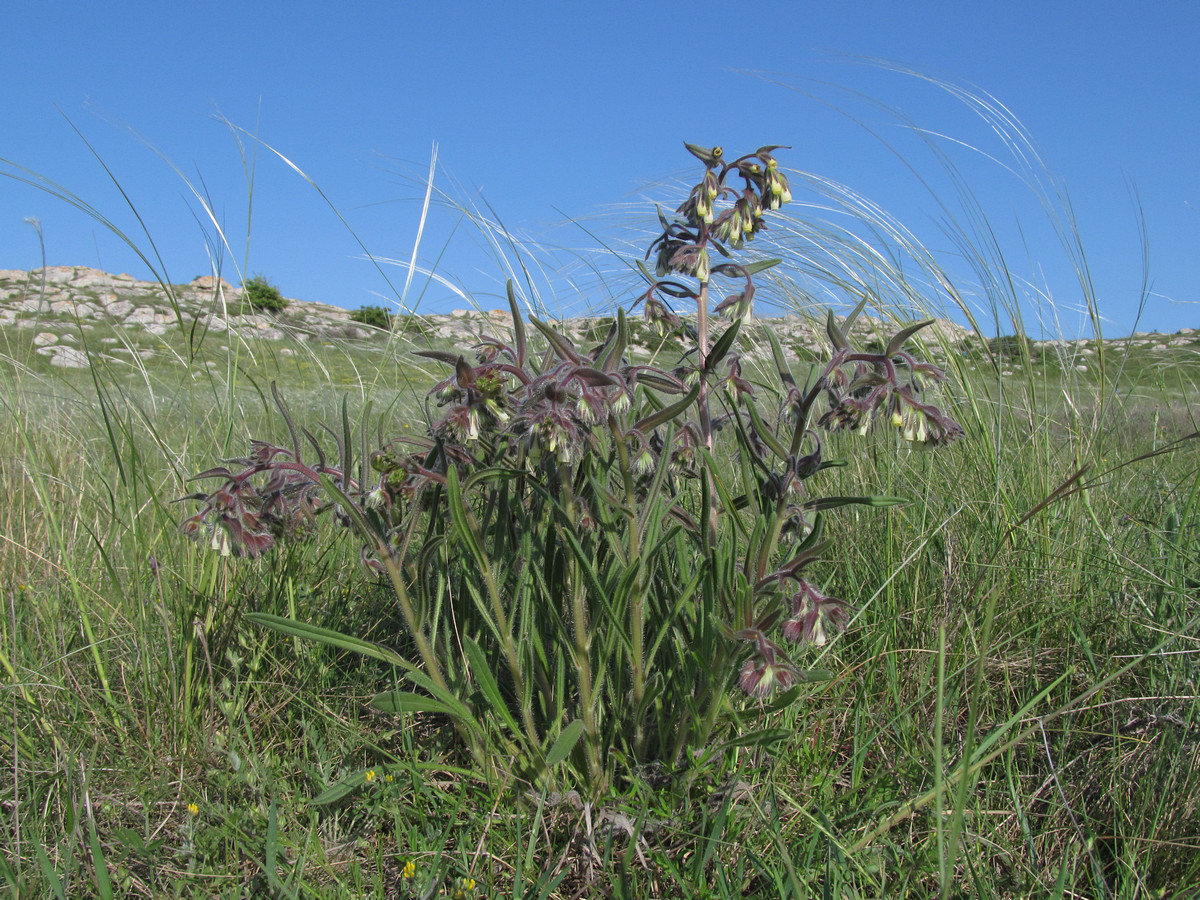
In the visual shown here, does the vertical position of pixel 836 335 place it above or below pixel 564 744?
above

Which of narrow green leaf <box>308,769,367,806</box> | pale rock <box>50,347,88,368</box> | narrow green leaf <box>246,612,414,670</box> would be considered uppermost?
pale rock <box>50,347,88,368</box>

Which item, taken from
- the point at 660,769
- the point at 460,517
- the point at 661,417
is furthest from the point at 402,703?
the point at 661,417

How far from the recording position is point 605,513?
5.54 ft

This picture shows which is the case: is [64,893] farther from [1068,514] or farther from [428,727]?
[1068,514]

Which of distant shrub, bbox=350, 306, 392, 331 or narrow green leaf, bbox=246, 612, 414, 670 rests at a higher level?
distant shrub, bbox=350, 306, 392, 331

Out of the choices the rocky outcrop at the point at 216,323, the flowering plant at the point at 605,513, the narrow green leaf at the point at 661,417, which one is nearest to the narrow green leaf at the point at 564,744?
the flowering plant at the point at 605,513

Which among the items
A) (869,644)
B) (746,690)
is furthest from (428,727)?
(869,644)

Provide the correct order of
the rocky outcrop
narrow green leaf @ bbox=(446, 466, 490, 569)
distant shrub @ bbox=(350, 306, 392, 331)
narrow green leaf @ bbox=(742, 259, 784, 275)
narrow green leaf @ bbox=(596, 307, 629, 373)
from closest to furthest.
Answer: narrow green leaf @ bbox=(446, 466, 490, 569) < narrow green leaf @ bbox=(596, 307, 629, 373) < narrow green leaf @ bbox=(742, 259, 784, 275) < the rocky outcrop < distant shrub @ bbox=(350, 306, 392, 331)

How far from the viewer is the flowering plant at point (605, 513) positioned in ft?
5.12

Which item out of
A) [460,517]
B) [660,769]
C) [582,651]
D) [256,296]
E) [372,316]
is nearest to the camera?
[460,517]

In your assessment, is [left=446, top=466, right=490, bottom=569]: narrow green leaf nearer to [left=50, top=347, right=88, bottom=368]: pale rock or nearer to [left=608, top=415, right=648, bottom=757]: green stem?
[left=608, top=415, right=648, bottom=757]: green stem

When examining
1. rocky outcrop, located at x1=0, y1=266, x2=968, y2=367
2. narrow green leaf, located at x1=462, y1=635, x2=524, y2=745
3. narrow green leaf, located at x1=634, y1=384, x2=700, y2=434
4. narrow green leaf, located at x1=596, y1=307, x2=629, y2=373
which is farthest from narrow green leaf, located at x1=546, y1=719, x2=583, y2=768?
rocky outcrop, located at x1=0, y1=266, x2=968, y2=367

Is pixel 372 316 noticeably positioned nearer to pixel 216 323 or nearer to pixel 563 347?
pixel 216 323

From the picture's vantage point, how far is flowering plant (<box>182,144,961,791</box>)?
5.12 feet
